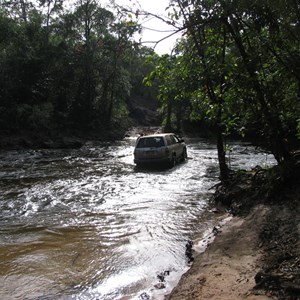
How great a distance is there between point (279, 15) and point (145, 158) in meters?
10.8

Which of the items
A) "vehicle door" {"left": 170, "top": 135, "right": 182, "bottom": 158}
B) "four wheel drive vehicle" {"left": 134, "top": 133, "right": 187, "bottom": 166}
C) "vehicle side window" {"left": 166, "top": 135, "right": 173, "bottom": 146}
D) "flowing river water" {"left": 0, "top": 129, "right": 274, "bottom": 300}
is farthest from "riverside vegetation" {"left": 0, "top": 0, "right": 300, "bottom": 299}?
"vehicle door" {"left": 170, "top": 135, "right": 182, "bottom": 158}

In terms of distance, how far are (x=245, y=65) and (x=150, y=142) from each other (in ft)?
32.2

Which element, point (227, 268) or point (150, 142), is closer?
point (227, 268)

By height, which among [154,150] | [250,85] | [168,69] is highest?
[168,69]

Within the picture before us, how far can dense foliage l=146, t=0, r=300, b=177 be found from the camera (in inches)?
217

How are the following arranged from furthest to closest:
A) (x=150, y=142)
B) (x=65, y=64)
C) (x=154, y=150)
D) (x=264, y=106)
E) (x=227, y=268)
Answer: (x=65, y=64), (x=150, y=142), (x=154, y=150), (x=264, y=106), (x=227, y=268)

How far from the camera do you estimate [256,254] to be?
504cm

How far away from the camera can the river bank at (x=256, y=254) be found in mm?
3941

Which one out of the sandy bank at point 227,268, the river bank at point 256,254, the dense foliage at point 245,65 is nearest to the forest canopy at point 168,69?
the dense foliage at point 245,65

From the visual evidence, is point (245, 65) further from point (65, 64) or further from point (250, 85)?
point (65, 64)

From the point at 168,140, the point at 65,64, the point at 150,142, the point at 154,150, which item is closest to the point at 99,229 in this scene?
the point at 154,150

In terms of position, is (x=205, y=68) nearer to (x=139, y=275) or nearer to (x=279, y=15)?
(x=279, y=15)

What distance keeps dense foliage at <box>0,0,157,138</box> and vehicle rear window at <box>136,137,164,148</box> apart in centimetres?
1665

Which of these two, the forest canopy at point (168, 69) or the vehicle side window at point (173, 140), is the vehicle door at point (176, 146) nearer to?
the vehicle side window at point (173, 140)
